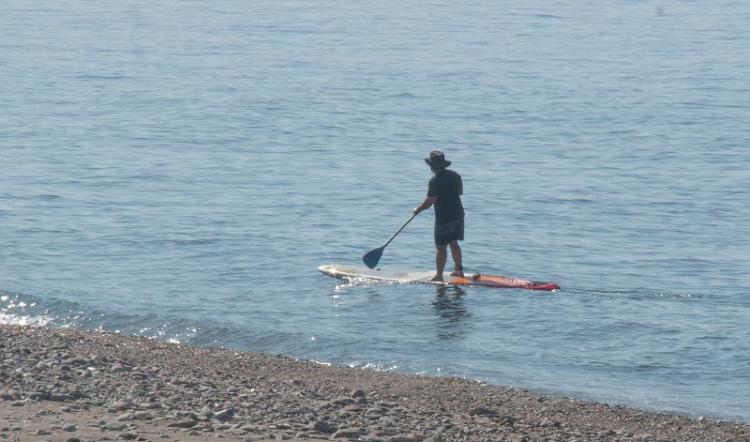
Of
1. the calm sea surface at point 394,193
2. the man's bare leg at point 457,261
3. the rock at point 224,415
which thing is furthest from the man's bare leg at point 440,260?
the rock at point 224,415

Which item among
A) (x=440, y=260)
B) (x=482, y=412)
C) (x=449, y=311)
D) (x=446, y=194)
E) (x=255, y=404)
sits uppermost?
(x=446, y=194)

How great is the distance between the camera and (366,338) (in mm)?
15930

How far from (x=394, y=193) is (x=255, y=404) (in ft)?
48.0

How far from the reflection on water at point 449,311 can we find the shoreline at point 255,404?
2249 millimetres

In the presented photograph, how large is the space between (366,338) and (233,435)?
6269 mm

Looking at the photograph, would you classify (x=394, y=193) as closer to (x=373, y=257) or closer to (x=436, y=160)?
(x=373, y=257)

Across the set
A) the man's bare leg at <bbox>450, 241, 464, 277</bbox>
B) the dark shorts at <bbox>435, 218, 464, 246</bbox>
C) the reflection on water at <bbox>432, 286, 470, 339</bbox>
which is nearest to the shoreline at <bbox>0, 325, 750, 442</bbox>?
the reflection on water at <bbox>432, 286, 470, 339</bbox>

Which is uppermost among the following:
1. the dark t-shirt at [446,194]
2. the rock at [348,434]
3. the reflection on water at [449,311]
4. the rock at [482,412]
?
the dark t-shirt at [446,194]

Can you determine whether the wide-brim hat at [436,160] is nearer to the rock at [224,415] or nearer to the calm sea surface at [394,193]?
the calm sea surface at [394,193]

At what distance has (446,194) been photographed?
1800cm

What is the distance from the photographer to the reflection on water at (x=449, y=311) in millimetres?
16234

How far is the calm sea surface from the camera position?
16016mm

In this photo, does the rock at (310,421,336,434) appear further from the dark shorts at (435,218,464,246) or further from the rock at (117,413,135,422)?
the dark shorts at (435,218,464,246)

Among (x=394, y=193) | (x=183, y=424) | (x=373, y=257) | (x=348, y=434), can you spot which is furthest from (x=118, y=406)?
(x=394, y=193)
